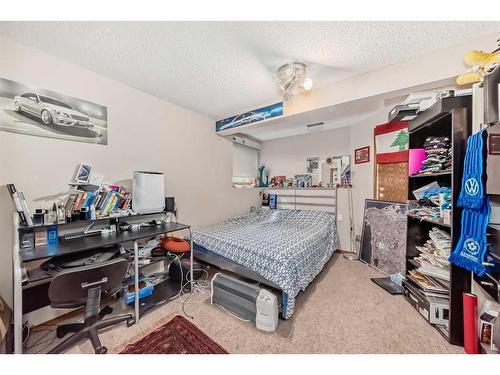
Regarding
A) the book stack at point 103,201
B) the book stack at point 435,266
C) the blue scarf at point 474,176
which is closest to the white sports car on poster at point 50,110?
the book stack at point 103,201

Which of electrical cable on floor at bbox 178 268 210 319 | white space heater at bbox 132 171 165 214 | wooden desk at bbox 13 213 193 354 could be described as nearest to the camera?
wooden desk at bbox 13 213 193 354

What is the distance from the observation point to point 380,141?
2.95m

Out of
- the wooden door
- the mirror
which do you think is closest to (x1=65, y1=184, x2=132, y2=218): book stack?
the mirror

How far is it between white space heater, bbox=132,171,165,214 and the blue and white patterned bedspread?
732 millimetres

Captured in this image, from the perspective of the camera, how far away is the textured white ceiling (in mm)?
1401

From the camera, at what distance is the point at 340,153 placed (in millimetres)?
3723

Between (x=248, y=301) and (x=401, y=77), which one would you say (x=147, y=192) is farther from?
(x=401, y=77)

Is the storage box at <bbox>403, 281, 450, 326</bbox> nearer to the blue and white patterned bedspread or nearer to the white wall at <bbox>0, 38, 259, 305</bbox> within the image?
the blue and white patterned bedspread

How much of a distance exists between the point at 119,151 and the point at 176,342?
2.12 metres

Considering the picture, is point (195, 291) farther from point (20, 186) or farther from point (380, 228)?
point (380, 228)

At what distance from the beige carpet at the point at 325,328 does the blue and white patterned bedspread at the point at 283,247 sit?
0.74ft

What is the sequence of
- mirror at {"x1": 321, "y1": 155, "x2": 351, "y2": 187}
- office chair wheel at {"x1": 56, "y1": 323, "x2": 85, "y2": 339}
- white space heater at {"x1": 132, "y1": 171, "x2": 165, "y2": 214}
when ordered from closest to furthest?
1. office chair wheel at {"x1": 56, "y1": 323, "x2": 85, "y2": 339}
2. white space heater at {"x1": 132, "y1": 171, "x2": 165, "y2": 214}
3. mirror at {"x1": 321, "y1": 155, "x2": 351, "y2": 187}

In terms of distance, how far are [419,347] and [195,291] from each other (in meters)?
2.20

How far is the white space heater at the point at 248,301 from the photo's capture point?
1607mm
